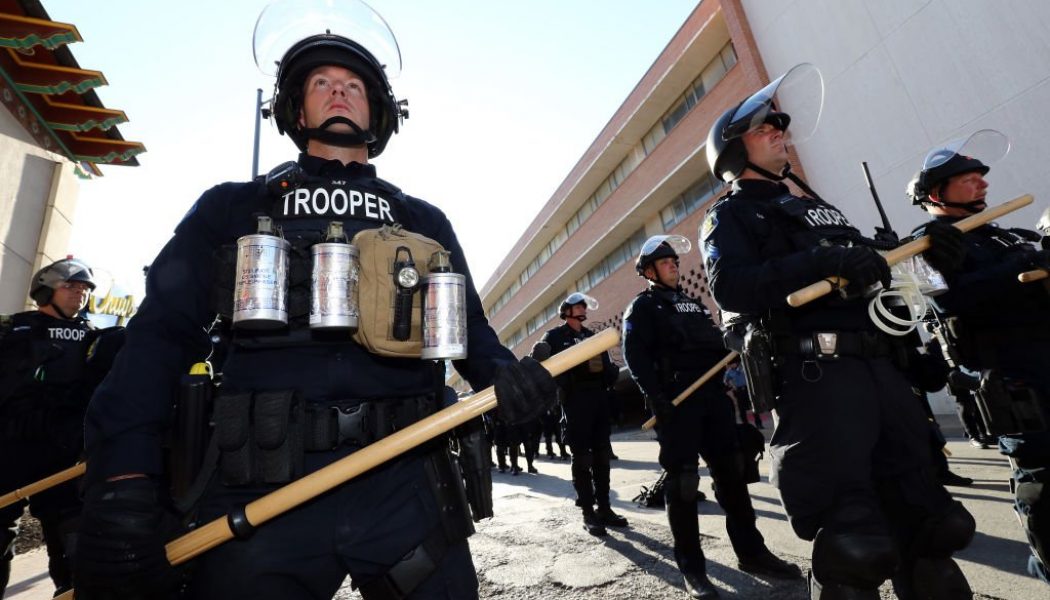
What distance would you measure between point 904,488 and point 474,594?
1.68 metres

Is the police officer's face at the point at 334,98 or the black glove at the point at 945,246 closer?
the police officer's face at the point at 334,98

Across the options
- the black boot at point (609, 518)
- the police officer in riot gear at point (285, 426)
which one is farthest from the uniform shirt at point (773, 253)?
the black boot at point (609, 518)

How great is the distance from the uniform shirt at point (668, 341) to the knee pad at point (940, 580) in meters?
1.86

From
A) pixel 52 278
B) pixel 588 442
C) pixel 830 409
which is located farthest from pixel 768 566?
pixel 52 278

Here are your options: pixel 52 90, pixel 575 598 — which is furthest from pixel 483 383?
pixel 52 90

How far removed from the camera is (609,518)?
14.8 feet

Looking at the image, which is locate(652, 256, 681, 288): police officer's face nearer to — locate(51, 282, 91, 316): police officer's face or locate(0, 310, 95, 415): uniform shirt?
locate(0, 310, 95, 415): uniform shirt

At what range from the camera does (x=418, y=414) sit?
1.48m

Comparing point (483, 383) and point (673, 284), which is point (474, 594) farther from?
point (673, 284)

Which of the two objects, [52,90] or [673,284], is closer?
[673,284]

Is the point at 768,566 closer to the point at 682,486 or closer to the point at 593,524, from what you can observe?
the point at 682,486

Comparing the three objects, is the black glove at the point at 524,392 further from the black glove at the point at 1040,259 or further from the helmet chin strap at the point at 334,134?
the black glove at the point at 1040,259

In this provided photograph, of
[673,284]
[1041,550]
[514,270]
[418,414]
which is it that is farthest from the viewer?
[514,270]

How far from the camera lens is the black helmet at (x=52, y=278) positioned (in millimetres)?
4121
